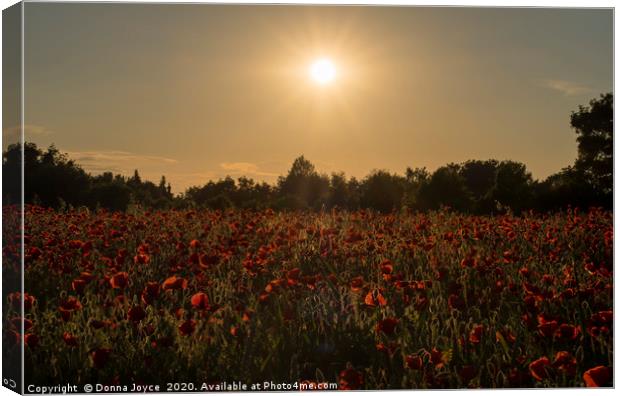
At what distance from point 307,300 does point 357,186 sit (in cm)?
86

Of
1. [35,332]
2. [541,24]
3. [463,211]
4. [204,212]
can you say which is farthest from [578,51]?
[35,332]

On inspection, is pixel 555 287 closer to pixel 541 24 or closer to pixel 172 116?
pixel 541 24

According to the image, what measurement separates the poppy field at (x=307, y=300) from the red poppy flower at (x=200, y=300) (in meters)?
0.02

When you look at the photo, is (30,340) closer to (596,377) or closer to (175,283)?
(175,283)

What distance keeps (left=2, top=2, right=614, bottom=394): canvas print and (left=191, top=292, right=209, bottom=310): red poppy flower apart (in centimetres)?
3

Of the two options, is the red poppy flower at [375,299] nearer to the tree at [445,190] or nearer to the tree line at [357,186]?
the tree line at [357,186]

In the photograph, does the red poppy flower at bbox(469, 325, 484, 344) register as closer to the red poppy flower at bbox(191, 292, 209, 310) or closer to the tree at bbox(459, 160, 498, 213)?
the tree at bbox(459, 160, 498, 213)

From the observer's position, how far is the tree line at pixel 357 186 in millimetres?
5461

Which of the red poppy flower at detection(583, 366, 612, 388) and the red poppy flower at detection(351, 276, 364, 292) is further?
the red poppy flower at detection(351, 276, 364, 292)

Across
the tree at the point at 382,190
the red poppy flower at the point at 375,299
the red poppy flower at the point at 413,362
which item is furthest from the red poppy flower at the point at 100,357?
the tree at the point at 382,190

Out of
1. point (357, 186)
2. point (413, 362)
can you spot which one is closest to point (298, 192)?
point (357, 186)

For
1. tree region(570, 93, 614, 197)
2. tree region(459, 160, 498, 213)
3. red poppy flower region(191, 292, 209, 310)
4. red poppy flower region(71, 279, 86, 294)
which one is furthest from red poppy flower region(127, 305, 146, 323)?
tree region(570, 93, 614, 197)

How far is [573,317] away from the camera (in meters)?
5.59

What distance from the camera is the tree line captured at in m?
5.46
